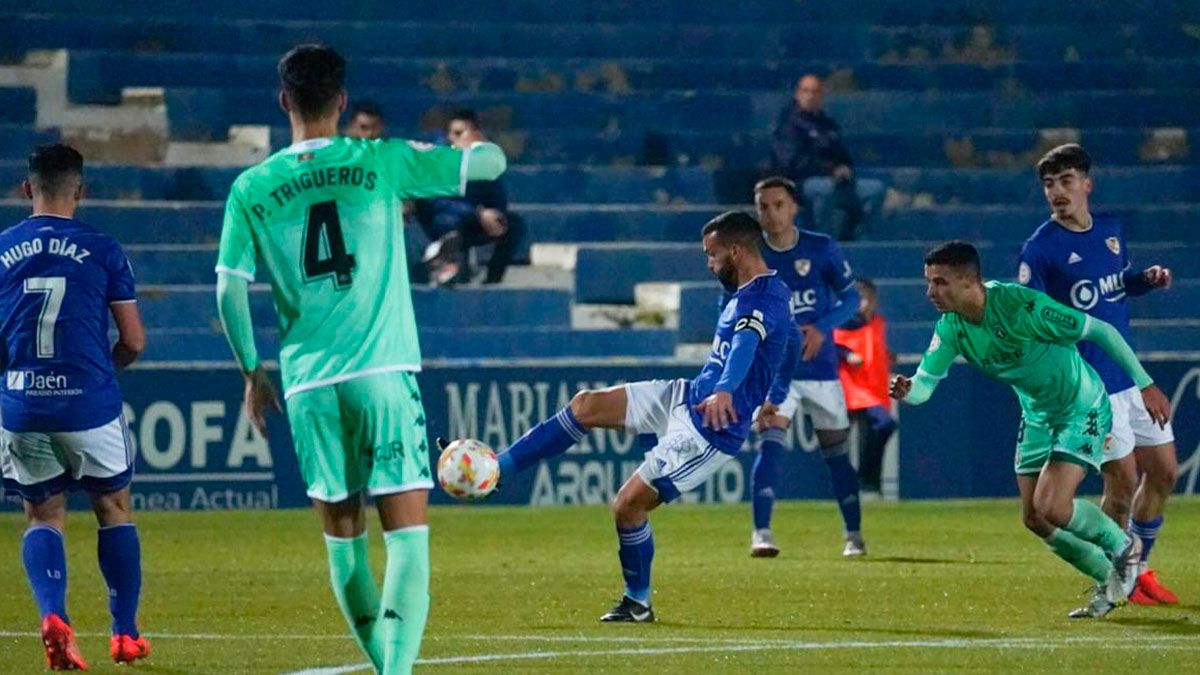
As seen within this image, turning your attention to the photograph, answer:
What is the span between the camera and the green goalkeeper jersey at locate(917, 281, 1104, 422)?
938cm

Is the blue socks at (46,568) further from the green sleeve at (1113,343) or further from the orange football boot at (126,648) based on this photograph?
the green sleeve at (1113,343)

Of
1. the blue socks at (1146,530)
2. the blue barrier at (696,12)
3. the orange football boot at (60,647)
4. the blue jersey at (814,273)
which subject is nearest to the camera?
the orange football boot at (60,647)

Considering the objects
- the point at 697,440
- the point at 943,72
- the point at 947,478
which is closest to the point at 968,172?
the point at 943,72

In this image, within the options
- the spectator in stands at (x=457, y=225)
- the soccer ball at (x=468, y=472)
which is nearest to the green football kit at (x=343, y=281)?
the soccer ball at (x=468, y=472)

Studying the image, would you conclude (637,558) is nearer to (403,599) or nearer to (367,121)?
(403,599)

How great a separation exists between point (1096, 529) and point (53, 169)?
453 cm

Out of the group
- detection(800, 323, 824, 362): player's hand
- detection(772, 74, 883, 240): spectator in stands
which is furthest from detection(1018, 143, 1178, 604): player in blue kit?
detection(772, 74, 883, 240): spectator in stands

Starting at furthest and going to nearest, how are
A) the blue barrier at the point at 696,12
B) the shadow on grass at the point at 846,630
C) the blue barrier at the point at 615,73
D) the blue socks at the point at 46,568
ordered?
1. the blue barrier at the point at 696,12
2. the blue barrier at the point at 615,73
3. the shadow on grass at the point at 846,630
4. the blue socks at the point at 46,568

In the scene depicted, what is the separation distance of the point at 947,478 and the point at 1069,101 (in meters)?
6.85

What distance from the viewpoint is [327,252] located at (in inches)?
262

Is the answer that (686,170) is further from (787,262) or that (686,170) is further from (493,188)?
(787,262)

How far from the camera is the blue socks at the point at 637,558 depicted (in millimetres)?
9445

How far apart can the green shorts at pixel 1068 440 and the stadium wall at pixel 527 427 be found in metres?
7.14

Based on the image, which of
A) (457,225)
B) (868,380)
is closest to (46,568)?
(868,380)
